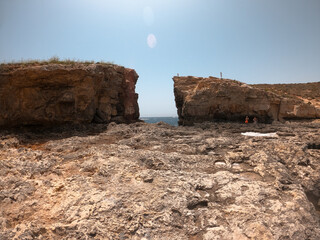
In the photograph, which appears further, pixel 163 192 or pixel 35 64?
pixel 35 64

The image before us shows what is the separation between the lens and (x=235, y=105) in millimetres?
13859

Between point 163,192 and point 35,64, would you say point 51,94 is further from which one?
point 163,192

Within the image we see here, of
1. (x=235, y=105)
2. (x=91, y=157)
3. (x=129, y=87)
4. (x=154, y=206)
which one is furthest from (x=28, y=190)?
(x=235, y=105)

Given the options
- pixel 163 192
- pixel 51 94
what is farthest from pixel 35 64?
pixel 163 192

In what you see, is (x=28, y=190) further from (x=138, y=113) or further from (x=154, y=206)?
(x=138, y=113)

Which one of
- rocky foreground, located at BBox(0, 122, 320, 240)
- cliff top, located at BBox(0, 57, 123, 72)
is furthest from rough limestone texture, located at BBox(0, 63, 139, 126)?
rocky foreground, located at BBox(0, 122, 320, 240)

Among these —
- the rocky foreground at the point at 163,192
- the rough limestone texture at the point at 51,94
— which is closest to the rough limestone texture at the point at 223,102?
the rough limestone texture at the point at 51,94

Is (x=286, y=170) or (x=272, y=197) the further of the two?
(x=286, y=170)

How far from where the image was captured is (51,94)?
34.4ft

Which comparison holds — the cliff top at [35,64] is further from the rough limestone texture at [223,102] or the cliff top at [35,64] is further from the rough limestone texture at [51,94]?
the rough limestone texture at [223,102]

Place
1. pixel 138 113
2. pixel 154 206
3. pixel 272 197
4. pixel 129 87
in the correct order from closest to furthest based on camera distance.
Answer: pixel 154 206 → pixel 272 197 → pixel 129 87 → pixel 138 113

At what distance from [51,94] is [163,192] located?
956 centimetres

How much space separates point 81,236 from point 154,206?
1.30 meters

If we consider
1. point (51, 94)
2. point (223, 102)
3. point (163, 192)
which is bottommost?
point (163, 192)
